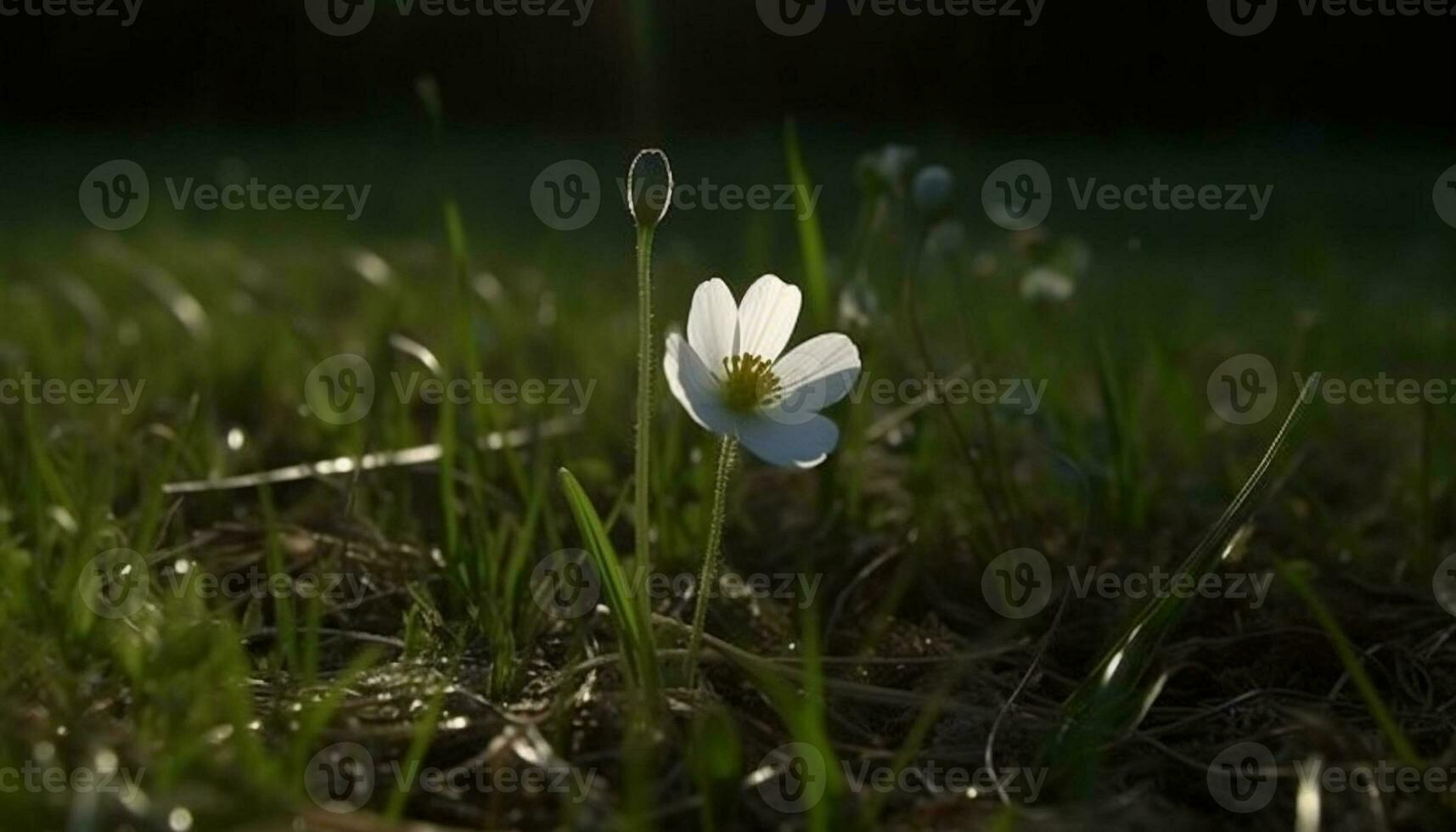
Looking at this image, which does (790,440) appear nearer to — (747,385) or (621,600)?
(747,385)

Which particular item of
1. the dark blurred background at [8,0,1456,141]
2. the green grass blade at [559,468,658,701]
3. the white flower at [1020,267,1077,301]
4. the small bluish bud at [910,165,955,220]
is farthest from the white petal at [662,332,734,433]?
the dark blurred background at [8,0,1456,141]

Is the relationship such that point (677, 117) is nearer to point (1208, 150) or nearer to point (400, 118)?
point (400, 118)

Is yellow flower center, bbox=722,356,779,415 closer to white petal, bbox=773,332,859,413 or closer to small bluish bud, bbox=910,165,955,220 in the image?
white petal, bbox=773,332,859,413

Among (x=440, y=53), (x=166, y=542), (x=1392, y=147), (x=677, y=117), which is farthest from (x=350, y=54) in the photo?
(x=166, y=542)

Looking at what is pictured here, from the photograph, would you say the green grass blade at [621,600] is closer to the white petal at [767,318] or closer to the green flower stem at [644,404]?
the green flower stem at [644,404]

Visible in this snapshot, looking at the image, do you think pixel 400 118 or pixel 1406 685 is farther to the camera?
pixel 400 118

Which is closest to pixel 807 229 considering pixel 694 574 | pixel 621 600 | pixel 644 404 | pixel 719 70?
pixel 694 574
